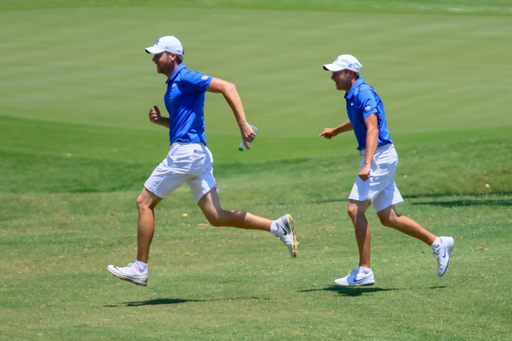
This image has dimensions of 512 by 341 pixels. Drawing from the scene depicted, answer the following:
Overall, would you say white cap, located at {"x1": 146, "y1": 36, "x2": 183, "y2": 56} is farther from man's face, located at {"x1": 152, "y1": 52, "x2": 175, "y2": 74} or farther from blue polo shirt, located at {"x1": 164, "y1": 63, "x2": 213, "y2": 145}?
blue polo shirt, located at {"x1": 164, "y1": 63, "x2": 213, "y2": 145}

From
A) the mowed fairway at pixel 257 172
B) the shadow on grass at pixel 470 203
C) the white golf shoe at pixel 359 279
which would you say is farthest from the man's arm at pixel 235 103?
the shadow on grass at pixel 470 203

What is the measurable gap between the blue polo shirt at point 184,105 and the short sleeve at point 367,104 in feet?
4.07

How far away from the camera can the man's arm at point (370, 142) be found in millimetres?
5512

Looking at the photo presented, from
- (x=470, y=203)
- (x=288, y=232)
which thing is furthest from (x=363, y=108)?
(x=470, y=203)

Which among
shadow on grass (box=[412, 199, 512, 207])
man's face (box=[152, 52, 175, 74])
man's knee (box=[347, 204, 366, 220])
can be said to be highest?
man's face (box=[152, 52, 175, 74])

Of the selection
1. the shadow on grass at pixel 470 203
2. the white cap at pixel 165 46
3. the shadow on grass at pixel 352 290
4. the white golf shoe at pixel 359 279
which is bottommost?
the shadow on grass at pixel 470 203

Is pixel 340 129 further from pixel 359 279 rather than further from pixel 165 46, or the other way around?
pixel 165 46

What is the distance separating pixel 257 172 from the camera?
600 inches

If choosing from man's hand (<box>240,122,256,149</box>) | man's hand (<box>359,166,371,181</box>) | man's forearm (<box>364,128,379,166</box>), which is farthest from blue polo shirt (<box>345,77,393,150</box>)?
man's hand (<box>240,122,256,149</box>)

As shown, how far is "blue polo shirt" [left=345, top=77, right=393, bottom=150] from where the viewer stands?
5613 millimetres

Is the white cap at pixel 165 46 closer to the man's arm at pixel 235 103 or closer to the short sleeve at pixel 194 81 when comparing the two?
the short sleeve at pixel 194 81

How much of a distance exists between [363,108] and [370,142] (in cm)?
30

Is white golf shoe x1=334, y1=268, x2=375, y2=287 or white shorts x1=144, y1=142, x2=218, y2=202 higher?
white shorts x1=144, y1=142, x2=218, y2=202

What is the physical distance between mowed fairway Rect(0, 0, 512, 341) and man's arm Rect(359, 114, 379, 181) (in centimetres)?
97
